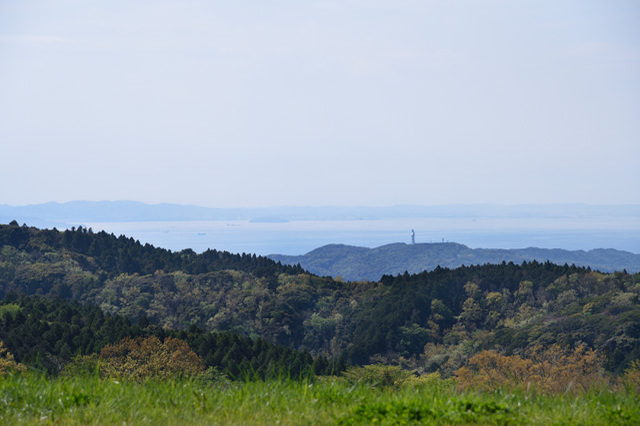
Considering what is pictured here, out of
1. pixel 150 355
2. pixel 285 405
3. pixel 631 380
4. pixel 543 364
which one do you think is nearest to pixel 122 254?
pixel 150 355

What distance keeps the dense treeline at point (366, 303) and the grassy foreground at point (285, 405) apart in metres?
40.5

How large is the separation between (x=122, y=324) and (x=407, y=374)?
18.3 metres

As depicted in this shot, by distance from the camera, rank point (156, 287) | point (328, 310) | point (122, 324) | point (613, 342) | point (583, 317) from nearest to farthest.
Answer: point (122, 324) → point (613, 342) → point (583, 317) → point (328, 310) → point (156, 287)

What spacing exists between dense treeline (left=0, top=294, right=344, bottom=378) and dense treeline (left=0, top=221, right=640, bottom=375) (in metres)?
14.8

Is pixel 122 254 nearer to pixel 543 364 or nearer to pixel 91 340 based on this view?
pixel 91 340

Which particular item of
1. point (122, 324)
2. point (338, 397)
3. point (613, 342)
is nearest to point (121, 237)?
point (122, 324)

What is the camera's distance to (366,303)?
221 ft

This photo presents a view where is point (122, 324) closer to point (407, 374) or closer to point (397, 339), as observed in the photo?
point (407, 374)

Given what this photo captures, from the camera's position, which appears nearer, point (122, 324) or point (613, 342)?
point (122, 324)

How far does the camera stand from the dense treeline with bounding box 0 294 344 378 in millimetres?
35500

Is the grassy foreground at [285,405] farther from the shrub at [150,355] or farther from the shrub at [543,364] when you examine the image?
the shrub at [543,364]

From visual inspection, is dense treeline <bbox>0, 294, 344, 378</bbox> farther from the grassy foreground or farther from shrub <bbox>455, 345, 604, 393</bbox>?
the grassy foreground

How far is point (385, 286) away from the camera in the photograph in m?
70.4

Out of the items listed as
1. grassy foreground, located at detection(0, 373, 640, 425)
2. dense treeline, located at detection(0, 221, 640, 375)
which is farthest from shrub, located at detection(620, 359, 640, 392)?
dense treeline, located at detection(0, 221, 640, 375)
